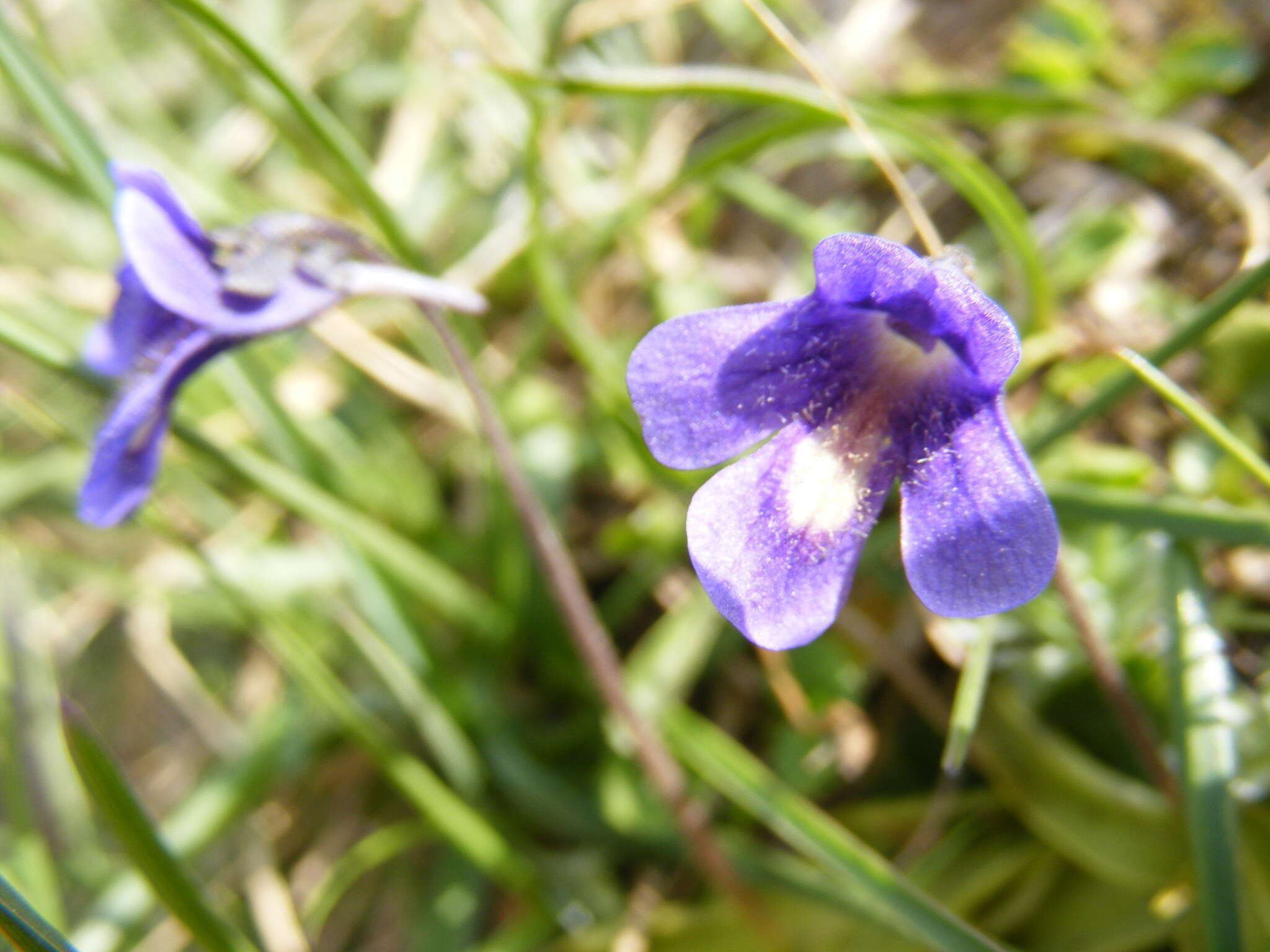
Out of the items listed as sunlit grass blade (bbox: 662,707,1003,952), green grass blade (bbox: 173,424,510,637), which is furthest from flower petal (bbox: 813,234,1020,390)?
green grass blade (bbox: 173,424,510,637)

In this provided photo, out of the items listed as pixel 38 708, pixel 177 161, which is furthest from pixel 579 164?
pixel 38 708

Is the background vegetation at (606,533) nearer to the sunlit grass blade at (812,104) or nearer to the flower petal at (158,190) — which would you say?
the sunlit grass blade at (812,104)

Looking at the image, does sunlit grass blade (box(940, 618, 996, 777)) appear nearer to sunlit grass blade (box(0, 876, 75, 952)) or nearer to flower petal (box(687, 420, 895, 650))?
flower petal (box(687, 420, 895, 650))

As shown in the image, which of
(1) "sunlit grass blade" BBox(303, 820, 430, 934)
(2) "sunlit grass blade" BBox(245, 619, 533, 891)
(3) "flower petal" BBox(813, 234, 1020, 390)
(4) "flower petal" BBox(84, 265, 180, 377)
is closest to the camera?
(3) "flower petal" BBox(813, 234, 1020, 390)

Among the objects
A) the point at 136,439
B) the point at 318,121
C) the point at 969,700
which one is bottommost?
the point at 969,700

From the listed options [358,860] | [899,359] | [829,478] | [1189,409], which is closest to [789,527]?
[829,478]

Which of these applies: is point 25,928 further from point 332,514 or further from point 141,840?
point 332,514

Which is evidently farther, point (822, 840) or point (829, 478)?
point (822, 840)
